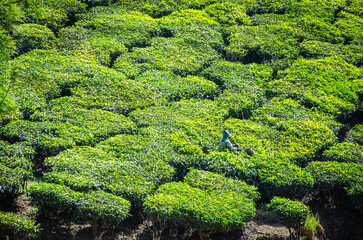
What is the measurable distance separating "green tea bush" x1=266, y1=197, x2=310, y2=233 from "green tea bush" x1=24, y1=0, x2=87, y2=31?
14670 millimetres

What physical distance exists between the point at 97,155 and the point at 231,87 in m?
7.82

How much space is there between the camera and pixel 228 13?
2406 centimetres

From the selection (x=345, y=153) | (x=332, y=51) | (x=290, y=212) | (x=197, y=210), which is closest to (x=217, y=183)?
(x=197, y=210)

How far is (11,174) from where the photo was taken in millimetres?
11703

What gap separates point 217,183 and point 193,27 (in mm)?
11644

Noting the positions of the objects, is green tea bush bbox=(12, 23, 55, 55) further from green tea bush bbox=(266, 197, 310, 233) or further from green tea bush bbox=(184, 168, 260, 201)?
green tea bush bbox=(266, 197, 310, 233)

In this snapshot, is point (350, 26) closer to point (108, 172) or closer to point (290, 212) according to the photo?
point (290, 212)

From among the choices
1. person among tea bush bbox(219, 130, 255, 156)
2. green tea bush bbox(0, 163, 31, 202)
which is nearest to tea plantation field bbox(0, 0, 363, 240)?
green tea bush bbox(0, 163, 31, 202)

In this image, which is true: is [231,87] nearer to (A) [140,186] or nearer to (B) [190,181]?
(B) [190,181]

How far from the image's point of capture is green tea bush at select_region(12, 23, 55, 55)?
1872 centimetres

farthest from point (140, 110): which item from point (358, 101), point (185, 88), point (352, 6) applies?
point (352, 6)

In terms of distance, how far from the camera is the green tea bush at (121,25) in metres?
20.8

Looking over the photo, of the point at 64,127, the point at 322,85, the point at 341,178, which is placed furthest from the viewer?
the point at 322,85

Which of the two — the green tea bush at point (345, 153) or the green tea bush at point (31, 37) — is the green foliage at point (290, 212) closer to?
the green tea bush at point (345, 153)
